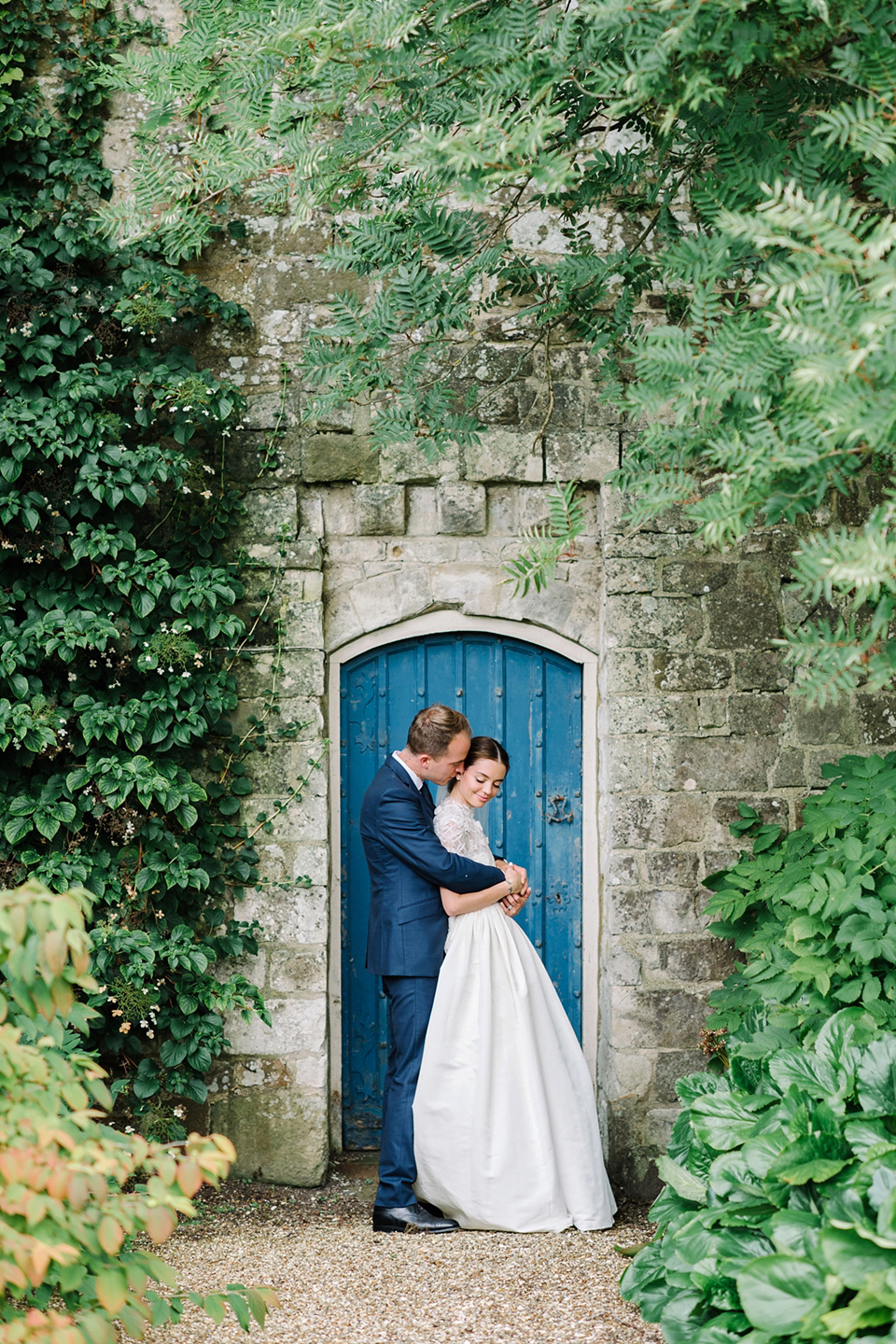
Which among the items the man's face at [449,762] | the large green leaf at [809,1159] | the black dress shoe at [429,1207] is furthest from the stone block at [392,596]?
the large green leaf at [809,1159]

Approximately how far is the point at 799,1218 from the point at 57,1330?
156 cm

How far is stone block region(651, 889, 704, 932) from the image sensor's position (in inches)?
177

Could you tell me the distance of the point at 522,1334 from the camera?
10.4ft

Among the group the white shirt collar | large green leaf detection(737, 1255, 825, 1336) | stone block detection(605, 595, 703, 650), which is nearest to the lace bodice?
the white shirt collar

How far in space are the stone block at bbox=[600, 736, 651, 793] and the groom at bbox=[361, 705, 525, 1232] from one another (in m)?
0.61

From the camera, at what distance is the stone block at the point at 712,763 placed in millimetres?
4516

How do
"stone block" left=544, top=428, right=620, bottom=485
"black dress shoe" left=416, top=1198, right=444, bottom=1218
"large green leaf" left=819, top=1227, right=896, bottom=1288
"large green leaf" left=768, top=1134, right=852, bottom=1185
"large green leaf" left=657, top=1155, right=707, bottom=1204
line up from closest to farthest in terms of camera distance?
1. "large green leaf" left=819, top=1227, right=896, bottom=1288
2. "large green leaf" left=768, top=1134, right=852, bottom=1185
3. "large green leaf" left=657, top=1155, right=707, bottom=1204
4. "black dress shoe" left=416, top=1198, right=444, bottom=1218
5. "stone block" left=544, top=428, right=620, bottom=485

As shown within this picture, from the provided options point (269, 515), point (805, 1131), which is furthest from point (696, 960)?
point (269, 515)

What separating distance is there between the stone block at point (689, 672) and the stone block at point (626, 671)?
4 cm

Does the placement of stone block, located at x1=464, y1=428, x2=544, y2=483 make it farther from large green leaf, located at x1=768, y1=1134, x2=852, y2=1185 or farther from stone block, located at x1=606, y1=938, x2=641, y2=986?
large green leaf, located at x1=768, y1=1134, x2=852, y2=1185

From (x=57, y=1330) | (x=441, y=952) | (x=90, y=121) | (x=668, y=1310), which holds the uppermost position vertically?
(x=90, y=121)

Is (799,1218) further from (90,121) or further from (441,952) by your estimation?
(90,121)

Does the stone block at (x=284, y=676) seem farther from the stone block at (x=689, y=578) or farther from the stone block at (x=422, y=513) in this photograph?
the stone block at (x=689, y=578)

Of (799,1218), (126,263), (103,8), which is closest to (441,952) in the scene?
(799,1218)
